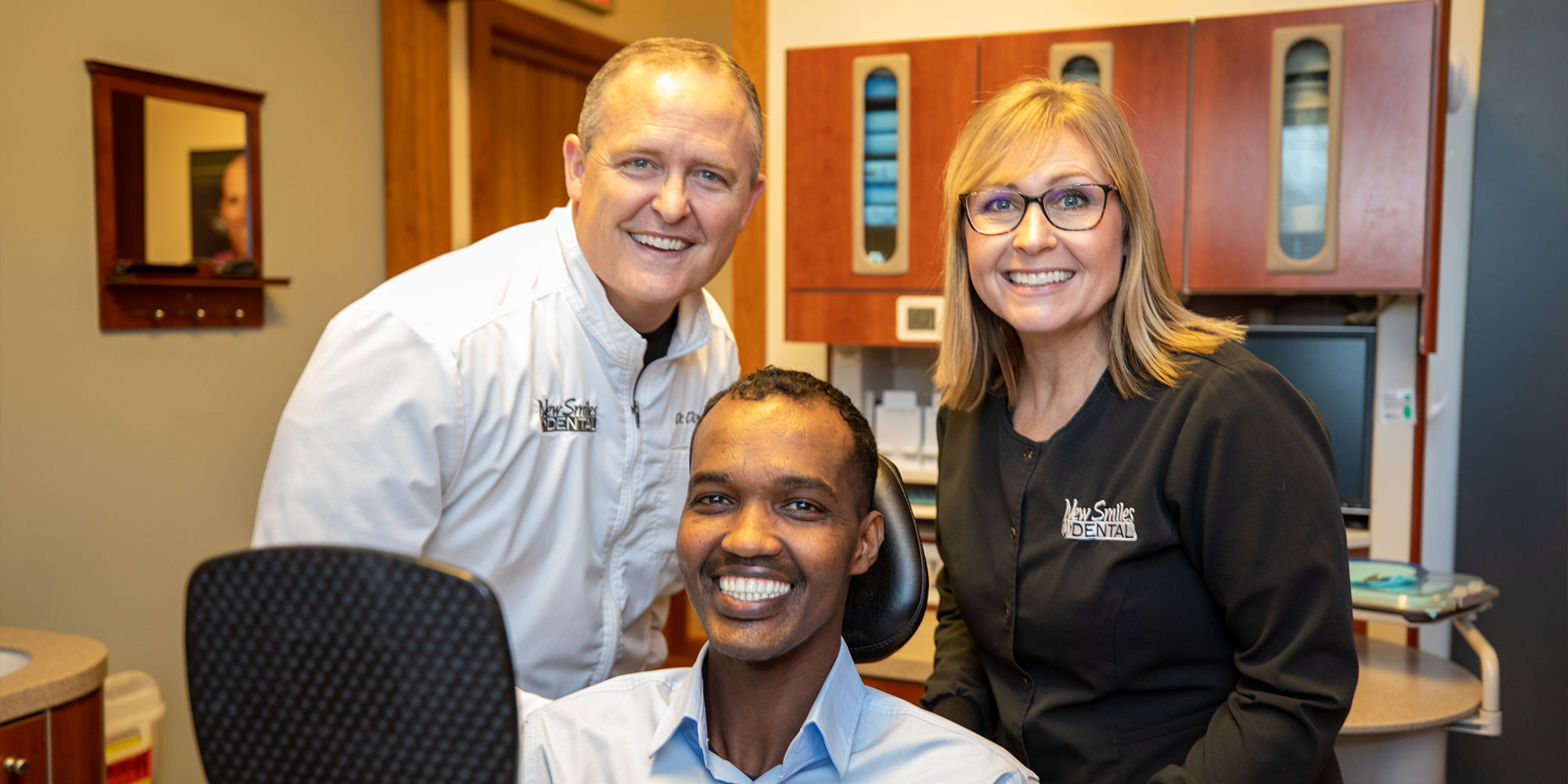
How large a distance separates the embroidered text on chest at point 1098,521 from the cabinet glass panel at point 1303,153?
1627mm

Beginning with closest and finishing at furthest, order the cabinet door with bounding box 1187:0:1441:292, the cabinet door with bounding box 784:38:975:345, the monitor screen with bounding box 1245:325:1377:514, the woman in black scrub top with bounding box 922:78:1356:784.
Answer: the woman in black scrub top with bounding box 922:78:1356:784, the cabinet door with bounding box 1187:0:1441:292, the monitor screen with bounding box 1245:325:1377:514, the cabinet door with bounding box 784:38:975:345

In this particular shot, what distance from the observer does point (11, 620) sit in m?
2.54

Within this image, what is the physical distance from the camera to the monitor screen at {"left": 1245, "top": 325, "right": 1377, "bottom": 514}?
262 centimetres

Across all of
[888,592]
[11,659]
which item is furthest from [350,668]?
[11,659]

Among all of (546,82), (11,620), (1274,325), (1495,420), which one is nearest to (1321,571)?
(1274,325)

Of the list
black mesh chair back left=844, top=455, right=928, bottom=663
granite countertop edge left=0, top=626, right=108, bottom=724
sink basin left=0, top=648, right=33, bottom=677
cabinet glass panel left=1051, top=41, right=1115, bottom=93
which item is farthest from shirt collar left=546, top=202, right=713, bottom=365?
cabinet glass panel left=1051, top=41, right=1115, bottom=93

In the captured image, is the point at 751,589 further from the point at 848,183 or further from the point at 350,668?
the point at 848,183

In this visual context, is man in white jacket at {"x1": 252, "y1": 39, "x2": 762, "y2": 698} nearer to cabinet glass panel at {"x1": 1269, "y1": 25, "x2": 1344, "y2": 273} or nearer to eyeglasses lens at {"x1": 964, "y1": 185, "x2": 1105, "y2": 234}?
eyeglasses lens at {"x1": 964, "y1": 185, "x2": 1105, "y2": 234}

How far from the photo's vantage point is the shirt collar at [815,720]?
115cm

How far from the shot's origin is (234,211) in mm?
3014

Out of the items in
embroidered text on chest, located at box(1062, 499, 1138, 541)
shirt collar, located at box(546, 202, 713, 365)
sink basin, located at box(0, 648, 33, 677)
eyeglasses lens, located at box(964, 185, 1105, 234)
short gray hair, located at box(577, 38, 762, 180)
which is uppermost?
short gray hair, located at box(577, 38, 762, 180)

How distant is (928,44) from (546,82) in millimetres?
1976

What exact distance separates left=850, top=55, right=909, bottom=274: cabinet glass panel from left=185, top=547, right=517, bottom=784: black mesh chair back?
8.40 ft

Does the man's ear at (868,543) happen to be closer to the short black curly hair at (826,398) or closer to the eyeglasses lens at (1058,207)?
the short black curly hair at (826,398)
